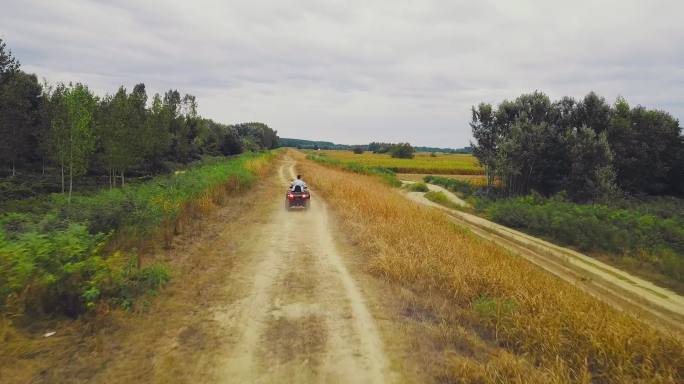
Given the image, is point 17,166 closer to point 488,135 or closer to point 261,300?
point 261,300

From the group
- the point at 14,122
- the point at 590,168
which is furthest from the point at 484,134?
the point at 14,122

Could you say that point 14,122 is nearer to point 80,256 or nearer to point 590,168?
point 80,256

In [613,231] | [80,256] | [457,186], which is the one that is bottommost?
[457,186]

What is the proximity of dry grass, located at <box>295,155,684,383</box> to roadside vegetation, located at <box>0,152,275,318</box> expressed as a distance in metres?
5.47

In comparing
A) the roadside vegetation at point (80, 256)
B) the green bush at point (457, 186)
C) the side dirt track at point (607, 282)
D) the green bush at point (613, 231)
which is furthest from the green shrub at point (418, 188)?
the roadside vegetation at point (80, 256)

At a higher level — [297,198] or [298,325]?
[297,198]

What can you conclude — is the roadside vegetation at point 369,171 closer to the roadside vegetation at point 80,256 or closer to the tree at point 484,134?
the tree at point 484,134

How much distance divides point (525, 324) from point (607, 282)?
814cm

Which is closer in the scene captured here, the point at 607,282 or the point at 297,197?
the point at 607,282

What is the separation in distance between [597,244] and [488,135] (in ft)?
85.4

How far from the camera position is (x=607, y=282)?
38.3 ft

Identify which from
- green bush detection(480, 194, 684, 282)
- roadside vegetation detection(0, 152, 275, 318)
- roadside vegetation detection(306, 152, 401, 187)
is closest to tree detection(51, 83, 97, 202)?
roadside vegetation detection(0, 152, 275, 318)

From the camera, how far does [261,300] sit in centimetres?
698

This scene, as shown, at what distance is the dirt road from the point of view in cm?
469
